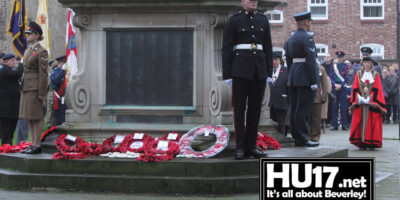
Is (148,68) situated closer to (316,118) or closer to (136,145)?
(136,145)

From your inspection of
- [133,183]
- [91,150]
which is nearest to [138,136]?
[91,150]

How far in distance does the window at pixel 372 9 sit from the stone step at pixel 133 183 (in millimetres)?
34377

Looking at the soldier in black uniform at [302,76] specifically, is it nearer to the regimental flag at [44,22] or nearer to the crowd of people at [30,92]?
the crowd of people at [30,92]

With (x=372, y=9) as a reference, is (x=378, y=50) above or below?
below

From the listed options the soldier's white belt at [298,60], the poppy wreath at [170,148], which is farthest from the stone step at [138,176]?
the soldier's white belt at [298,60]

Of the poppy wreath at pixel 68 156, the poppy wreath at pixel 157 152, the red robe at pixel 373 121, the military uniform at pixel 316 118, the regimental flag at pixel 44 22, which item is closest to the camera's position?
the poppy wreath at pixel 157 152

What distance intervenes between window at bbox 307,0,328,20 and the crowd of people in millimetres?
27630

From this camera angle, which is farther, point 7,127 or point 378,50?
point 378,50

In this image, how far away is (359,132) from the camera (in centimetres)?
1437

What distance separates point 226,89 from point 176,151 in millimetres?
1218

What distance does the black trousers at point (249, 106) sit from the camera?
884 centimetres

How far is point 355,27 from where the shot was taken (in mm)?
41094

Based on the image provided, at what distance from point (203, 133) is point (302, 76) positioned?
2504 mm

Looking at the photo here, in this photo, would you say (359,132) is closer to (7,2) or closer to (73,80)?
(73,80)
